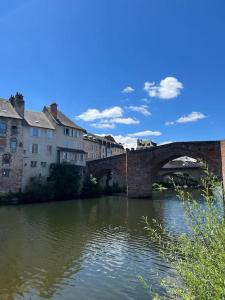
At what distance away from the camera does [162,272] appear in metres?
12.2

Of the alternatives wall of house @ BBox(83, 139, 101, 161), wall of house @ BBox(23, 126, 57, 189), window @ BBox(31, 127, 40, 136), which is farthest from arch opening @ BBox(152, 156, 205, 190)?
window @ BBox(31, 127, 40, 136)

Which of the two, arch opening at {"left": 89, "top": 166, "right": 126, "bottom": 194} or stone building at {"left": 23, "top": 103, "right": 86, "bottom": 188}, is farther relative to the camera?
arch opening at {"left": 89, "top": 166, "right": 126, "bottom": 194}

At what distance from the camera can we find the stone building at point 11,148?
136 feet

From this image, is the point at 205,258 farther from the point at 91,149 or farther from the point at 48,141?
the point at 91,149

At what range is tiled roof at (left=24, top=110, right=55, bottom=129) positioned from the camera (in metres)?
47.3

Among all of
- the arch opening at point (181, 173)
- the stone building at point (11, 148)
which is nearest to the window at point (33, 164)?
the stone building at point (11, 148)

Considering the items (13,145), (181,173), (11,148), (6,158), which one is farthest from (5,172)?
(181,173)

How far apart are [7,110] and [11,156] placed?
616 cm

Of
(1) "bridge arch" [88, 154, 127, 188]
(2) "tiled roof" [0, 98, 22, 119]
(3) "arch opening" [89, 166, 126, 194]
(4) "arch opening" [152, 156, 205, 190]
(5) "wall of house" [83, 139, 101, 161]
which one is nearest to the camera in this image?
(2) "tiled roof" [0, 98, 22, 119]

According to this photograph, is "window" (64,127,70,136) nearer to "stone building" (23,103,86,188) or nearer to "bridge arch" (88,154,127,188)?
"stone building" (23,103,86,188)

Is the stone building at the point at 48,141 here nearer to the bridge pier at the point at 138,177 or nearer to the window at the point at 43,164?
the window at the point at 43,164

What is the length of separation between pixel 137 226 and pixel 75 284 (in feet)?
40.9

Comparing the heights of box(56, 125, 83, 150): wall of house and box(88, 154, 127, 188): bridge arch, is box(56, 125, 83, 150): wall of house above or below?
above

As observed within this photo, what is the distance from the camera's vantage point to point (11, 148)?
1678 inches
